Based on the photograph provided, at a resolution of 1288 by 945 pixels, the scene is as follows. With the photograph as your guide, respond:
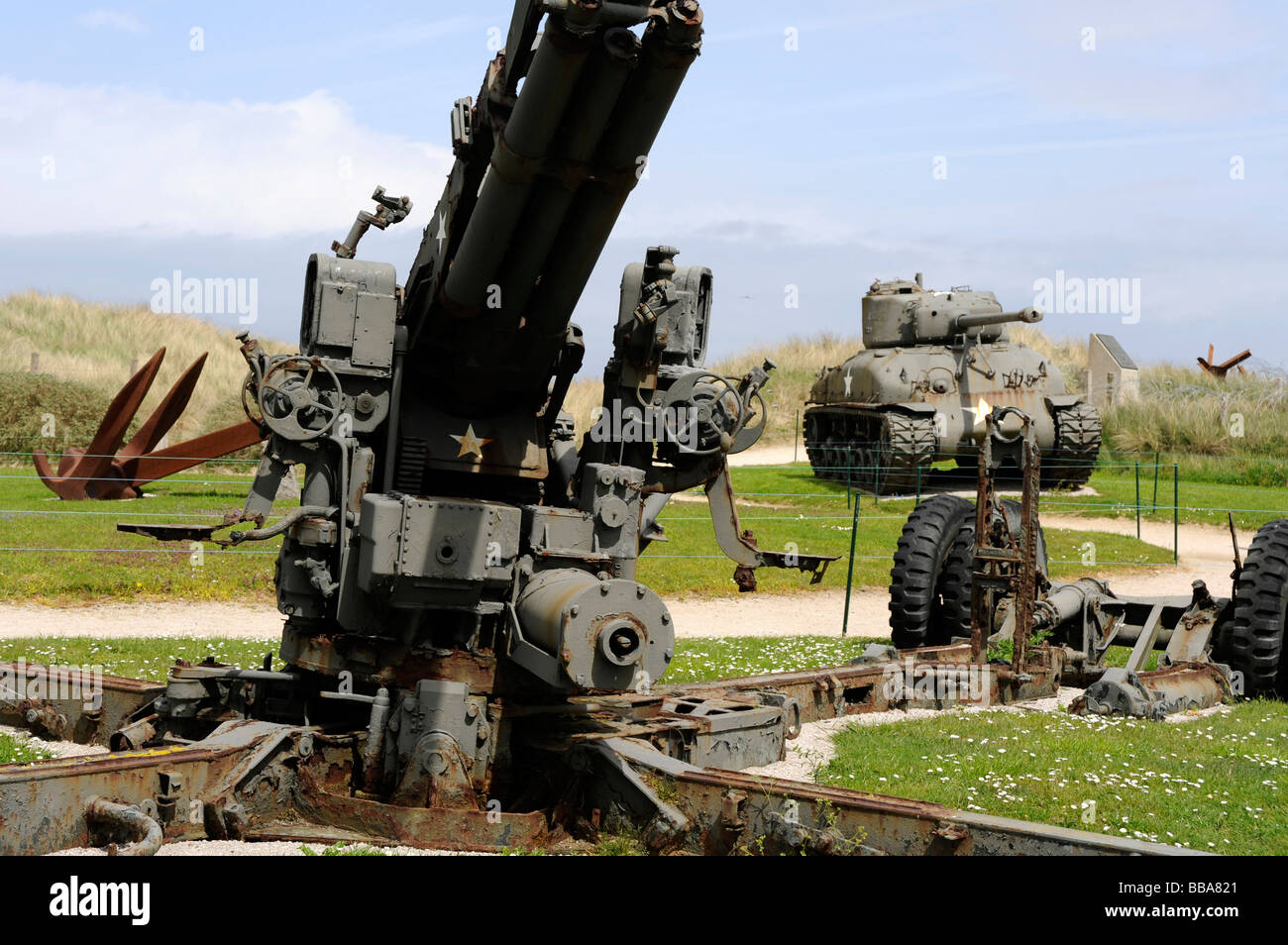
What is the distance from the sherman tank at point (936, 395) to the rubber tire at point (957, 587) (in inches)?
444

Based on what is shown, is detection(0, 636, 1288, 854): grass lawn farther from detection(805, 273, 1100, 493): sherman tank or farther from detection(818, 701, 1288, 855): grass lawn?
detection(805, 273, 1100, 493): sherman tank

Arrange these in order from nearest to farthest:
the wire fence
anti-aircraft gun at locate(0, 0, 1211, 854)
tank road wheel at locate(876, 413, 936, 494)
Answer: anti-aircraft gun at locate(0, 0, 1211, 854), the wire fence, tank road wheel at locate(876, 413, 936, 494)

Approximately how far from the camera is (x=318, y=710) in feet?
20.0

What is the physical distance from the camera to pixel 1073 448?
74.5 feet

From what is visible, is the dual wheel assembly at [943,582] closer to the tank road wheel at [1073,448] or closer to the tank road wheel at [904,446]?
the tank road wheel at [904,446]

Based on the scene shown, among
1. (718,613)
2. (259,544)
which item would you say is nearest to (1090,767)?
(718,613)

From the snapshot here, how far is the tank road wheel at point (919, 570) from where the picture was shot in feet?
32.3

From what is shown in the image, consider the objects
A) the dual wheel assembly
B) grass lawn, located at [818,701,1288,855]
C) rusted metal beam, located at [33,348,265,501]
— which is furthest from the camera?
rusted metal beam, located at [33,348,265,501]

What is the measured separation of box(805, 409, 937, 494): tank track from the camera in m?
21.4

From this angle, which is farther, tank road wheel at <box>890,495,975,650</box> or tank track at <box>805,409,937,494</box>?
tank track at <box>805,409,937,494</box>

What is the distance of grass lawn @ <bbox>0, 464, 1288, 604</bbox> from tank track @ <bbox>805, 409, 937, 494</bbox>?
762mm

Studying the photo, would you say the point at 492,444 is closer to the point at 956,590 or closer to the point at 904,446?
the point at 956,590

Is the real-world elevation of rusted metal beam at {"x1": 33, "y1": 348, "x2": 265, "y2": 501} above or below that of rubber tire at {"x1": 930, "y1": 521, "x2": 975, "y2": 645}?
above

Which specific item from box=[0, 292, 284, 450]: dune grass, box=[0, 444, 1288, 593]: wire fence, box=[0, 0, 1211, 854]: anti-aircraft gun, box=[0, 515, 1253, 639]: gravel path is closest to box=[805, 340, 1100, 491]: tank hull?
box=[0, 444, 1288, 593]: wire fence
